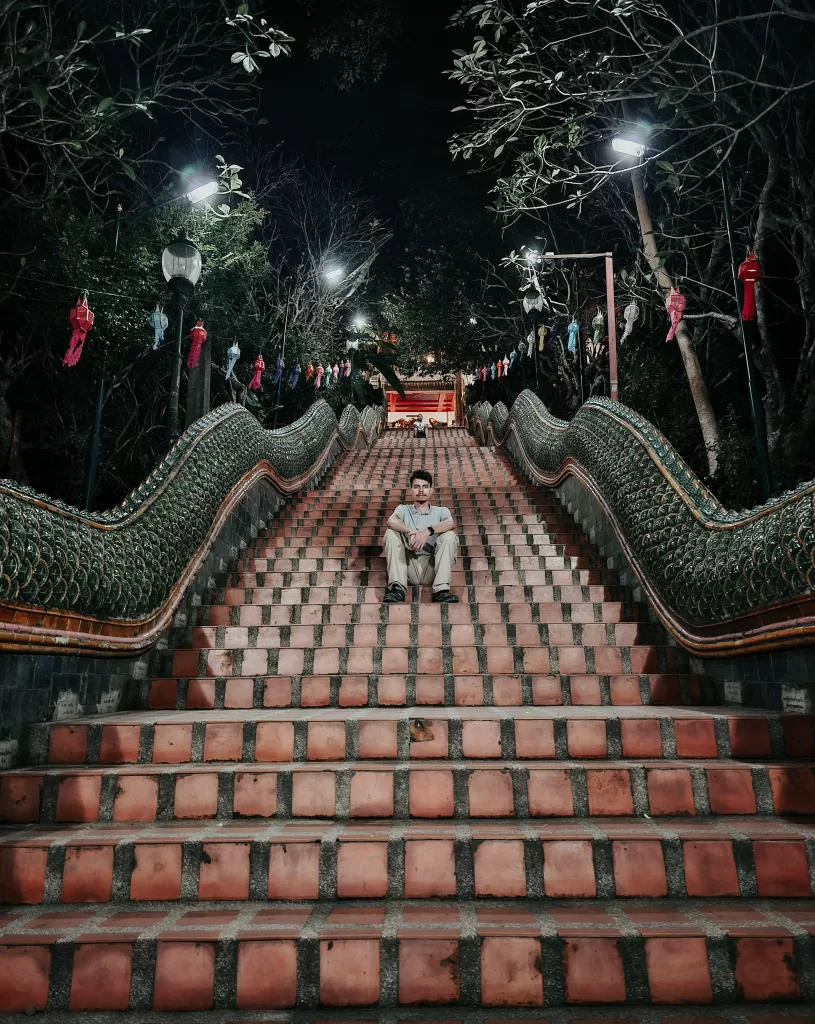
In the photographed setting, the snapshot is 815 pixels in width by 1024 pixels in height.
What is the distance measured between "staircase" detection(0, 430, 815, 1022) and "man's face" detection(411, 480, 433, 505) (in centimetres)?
136

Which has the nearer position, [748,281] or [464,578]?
[464,578]

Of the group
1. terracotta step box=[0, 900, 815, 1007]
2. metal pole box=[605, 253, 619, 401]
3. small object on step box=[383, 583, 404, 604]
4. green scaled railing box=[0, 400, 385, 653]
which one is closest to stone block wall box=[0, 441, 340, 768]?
green scaled railing box=[0, 400, 385, 653]

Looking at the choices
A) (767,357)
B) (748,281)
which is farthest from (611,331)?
(748,281)

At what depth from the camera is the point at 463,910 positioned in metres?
2.31

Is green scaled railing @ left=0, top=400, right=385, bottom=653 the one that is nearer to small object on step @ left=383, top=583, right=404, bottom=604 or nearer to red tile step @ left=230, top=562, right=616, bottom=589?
red tile step @ left=230, top=562, right=616, bottom=589

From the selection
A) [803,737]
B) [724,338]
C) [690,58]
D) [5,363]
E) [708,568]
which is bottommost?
[803,737]

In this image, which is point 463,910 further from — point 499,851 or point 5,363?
point 5,363

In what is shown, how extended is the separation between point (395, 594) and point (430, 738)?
74.0 inches

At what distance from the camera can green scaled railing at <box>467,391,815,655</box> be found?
3.14 meters

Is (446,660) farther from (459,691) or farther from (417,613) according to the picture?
(417,613)

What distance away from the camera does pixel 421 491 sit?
5.50 meters

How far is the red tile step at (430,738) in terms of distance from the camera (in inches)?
123

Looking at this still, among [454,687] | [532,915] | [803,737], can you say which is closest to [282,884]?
[532,915]

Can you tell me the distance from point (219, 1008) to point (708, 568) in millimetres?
3056
